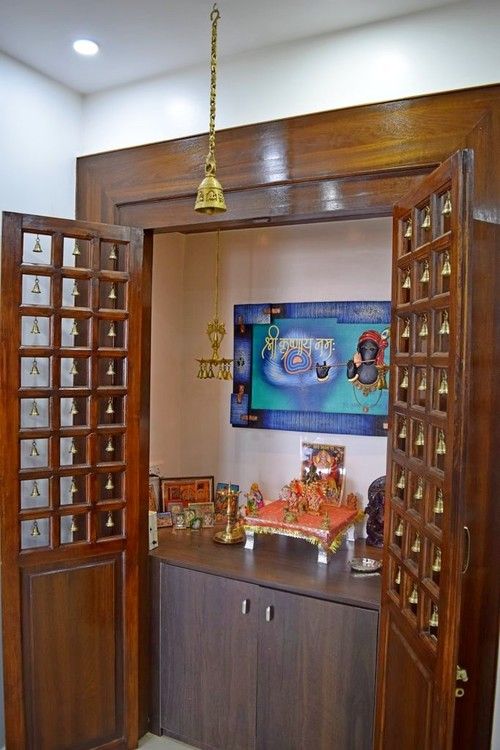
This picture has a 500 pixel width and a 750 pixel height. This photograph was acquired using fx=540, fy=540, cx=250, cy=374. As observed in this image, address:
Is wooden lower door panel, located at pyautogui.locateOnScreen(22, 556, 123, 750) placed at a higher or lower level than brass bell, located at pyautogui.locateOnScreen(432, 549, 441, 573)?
lower

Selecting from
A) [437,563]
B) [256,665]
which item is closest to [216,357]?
[256,665]

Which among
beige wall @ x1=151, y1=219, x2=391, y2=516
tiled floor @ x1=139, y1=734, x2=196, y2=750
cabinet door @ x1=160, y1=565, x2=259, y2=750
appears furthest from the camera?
beige wall @ x1=151, y1=219, x2=391, y2=516

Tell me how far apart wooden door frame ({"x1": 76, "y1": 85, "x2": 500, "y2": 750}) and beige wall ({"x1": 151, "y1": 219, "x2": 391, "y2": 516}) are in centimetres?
74

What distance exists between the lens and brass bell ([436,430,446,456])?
4.76 feet

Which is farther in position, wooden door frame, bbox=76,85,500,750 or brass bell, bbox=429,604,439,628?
wooden door frame, bbox=76,85,500,750

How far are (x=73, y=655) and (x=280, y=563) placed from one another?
94 cm

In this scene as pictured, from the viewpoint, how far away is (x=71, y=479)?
2361 millimetres

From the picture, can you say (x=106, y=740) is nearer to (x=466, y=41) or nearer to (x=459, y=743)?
(x=459, y=743)

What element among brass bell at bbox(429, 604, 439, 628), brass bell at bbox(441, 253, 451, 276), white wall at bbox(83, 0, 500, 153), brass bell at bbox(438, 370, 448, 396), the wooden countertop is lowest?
the wooden countertop

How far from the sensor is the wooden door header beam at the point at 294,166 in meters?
1.79

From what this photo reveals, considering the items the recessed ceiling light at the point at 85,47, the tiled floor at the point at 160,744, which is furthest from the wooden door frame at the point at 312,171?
the recessed ceiling light at the point at 85,47

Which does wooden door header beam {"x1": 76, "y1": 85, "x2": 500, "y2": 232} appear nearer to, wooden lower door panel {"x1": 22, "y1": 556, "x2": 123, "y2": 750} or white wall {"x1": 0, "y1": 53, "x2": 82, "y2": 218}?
white wall {"x1": 0, "y1": 53, "x2": 82, "y2": 218}

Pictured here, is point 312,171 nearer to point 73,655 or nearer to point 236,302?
point 236,302

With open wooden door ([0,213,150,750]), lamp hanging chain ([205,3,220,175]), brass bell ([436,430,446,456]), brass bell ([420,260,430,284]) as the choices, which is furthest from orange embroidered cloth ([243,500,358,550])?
lamp hanging chain ([205,3,220,175])
